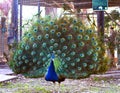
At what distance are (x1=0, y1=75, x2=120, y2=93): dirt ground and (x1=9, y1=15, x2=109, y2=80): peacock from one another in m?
0.62

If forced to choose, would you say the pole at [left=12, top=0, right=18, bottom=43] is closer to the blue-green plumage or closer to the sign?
the sign

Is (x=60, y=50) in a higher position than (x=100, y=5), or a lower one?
lower

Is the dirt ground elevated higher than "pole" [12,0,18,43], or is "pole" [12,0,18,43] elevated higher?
"pole" [12,0,18,43]

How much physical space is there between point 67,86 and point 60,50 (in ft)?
4.81

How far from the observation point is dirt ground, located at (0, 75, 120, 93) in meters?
6.19

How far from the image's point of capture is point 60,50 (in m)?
5.61

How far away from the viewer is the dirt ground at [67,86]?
244 inches

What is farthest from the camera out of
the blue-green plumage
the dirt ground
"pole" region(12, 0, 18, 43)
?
"pole" region(12, 0, 18, 43)

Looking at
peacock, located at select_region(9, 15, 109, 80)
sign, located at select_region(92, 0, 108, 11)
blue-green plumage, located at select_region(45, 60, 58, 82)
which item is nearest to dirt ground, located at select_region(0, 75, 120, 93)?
peacock, located at select_region(9, 15, 109, 80)

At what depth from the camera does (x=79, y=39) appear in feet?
19.2

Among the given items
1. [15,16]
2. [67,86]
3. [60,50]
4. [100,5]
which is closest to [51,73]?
[60,50]

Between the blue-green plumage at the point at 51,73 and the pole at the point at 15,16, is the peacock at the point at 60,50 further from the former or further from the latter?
the pole at the point at 15,16

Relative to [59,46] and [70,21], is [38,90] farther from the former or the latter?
[70,21]

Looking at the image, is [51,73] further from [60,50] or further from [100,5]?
[100,5]
